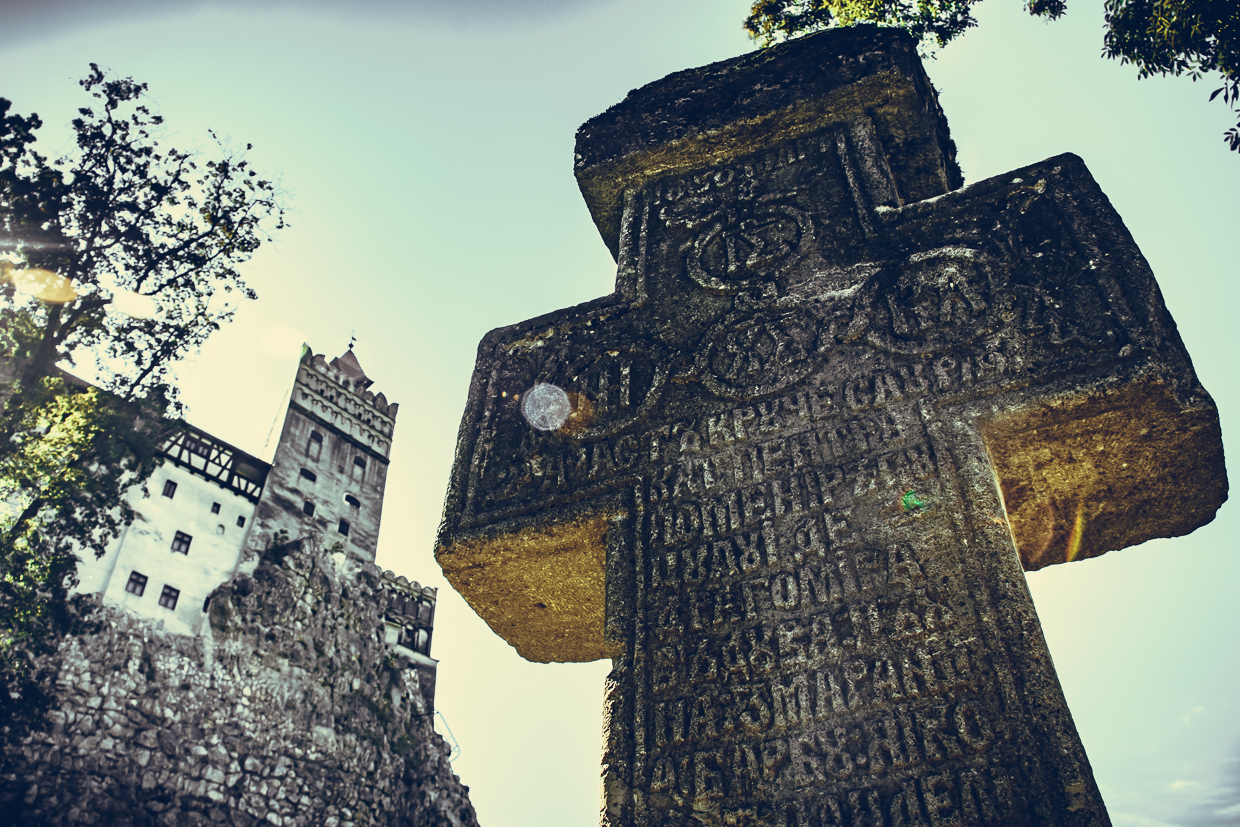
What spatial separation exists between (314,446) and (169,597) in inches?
399

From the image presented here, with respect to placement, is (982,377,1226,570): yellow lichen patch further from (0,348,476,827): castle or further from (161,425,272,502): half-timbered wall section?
(161,425,272,502): half-timbered wall section

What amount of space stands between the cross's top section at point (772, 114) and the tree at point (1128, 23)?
1340 mm

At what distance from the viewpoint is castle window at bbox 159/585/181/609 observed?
73.7ft

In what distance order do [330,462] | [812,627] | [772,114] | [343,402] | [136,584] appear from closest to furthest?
[812,627] < [772,114] < [136,584] < [330,462] < [343,402]

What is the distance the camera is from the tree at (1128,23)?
4383 mm

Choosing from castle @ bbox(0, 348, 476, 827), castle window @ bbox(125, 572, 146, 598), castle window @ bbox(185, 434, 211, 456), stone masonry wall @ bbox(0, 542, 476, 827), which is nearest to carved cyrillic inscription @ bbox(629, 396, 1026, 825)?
castle @ bbox(0, 348, 476, 827)

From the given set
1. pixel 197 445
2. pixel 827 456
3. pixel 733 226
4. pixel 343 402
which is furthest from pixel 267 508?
pixel 827 456

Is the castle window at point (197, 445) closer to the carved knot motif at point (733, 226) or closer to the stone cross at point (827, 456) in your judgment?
the stone cross at point (827, 456)

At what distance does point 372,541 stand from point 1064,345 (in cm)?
3180

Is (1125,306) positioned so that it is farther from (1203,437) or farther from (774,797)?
(774,797)

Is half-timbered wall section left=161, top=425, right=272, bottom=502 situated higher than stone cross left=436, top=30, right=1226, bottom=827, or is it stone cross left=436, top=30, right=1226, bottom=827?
half-timbered wall section left=161, top=425, right=272, bottom=502

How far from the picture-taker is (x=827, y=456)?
2270 mm

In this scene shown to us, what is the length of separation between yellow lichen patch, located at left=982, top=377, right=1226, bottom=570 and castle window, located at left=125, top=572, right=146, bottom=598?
25.0 metres

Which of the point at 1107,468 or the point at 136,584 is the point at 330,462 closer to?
the point at 136,584
